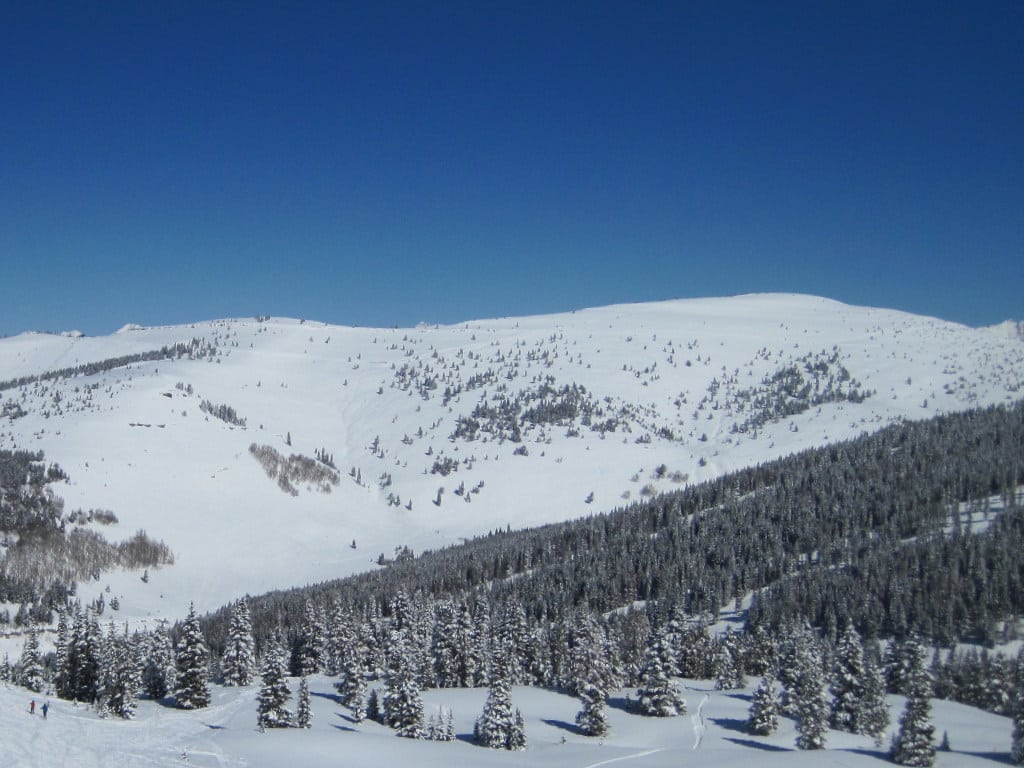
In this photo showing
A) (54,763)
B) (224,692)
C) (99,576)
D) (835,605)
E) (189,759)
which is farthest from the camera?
(99,576)

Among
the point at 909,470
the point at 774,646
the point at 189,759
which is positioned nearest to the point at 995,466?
the point at 909,470

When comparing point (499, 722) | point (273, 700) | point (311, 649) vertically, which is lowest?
point (499, 722)

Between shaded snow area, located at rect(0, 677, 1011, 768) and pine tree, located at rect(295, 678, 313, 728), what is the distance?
1.20 metres

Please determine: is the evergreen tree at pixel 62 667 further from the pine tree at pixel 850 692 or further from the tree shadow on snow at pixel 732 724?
the pine tree at pixel 850 692

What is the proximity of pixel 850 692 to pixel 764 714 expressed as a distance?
873 cm

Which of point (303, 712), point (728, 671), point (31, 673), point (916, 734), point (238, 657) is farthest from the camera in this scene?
point (728, 671)

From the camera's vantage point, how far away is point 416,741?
214 feet

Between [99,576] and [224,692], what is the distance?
92.5 m

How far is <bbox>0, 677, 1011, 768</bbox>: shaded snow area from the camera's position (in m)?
54.0

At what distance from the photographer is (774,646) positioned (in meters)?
A: 109

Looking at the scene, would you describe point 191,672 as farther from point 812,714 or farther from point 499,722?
point 812,714

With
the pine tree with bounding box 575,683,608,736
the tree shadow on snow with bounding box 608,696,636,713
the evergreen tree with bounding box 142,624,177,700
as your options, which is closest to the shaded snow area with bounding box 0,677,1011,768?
the tree shadow on snow with bounding box 608,696,636,713

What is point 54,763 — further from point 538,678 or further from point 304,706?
point 538,678

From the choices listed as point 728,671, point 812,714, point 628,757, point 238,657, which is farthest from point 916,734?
point 238,657
